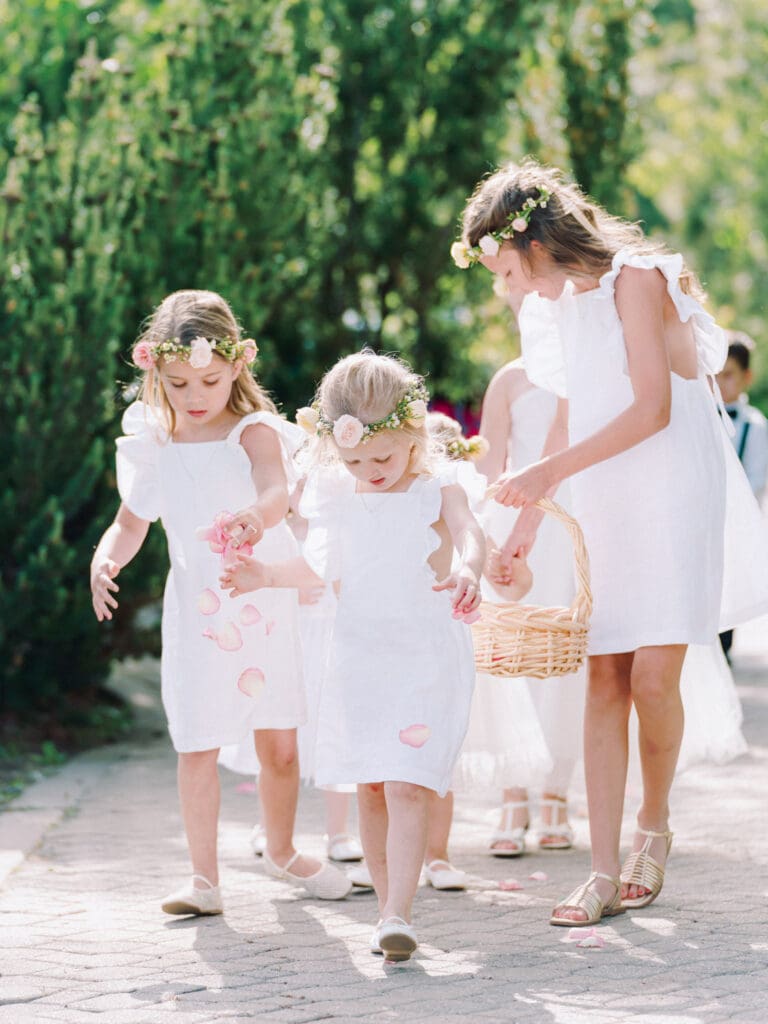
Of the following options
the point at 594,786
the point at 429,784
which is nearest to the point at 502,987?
the point at 429,784

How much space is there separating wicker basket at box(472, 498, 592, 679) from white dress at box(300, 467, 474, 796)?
0.66 feet

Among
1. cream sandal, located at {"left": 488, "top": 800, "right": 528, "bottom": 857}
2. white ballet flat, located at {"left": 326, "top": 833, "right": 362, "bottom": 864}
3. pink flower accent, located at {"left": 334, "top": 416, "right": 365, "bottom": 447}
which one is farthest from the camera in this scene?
cream sandal, located at {"left": 488, "top": 800, "right": 528, "bottom": 857}

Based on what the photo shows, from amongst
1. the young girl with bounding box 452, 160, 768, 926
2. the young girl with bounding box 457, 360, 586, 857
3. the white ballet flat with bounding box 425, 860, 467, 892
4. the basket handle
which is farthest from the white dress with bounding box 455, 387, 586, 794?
the basket handle

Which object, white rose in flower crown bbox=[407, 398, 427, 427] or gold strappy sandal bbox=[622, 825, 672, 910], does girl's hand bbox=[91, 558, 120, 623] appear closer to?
white rose in flower crown bbox=[407, 398, 427, 427]

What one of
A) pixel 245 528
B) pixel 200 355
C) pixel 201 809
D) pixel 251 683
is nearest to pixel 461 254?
pixel 200 355

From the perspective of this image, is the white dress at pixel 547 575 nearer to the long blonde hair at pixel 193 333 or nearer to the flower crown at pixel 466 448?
the flower crown at pixel 466 448

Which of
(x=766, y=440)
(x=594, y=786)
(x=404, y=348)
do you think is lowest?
(x=594, y=786)

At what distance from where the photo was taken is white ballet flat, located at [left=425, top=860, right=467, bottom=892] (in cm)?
511

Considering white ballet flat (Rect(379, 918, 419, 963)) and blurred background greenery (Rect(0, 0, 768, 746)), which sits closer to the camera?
white ballet flat (Rect(379, 918, 419, 963))

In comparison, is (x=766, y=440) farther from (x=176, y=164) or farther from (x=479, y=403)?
(x=479, y=403)

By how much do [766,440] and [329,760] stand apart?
370 cm

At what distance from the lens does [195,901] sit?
15.6 ft

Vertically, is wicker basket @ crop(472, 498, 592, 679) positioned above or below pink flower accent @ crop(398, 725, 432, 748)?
above

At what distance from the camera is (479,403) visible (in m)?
11.4
